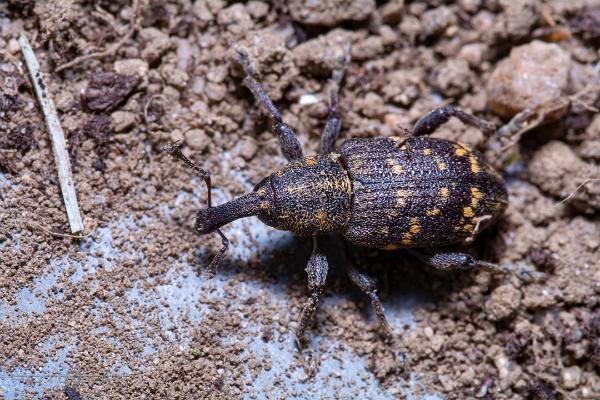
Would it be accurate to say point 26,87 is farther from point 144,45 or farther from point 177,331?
point 177,331

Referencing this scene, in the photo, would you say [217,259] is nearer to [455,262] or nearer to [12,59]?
[455,262]

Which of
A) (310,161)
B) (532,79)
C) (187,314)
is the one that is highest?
(532,79)

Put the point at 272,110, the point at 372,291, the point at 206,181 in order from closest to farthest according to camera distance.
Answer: the point at 206,181 → the point at 372,291 → the point at 272,110

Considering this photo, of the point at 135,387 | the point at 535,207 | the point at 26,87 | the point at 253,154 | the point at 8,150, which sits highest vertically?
the point at 26,87

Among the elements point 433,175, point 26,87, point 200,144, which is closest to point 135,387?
point 200,144

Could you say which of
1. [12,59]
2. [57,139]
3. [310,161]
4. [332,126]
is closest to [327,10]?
[332,126]

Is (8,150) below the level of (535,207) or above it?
above

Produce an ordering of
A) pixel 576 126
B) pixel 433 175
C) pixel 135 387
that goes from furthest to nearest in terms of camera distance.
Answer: pixel 576 126, pixel 433 175, pixel 135 387
